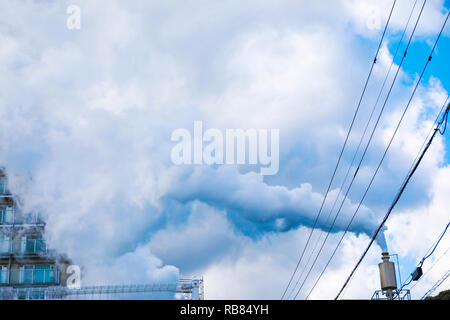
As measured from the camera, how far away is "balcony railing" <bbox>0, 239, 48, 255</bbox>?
49875mm

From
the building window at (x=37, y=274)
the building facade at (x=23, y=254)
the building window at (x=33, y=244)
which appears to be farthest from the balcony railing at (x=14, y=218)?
the building window at (x=37, y=274)

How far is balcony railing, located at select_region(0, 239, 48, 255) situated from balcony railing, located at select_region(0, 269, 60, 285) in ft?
5.16

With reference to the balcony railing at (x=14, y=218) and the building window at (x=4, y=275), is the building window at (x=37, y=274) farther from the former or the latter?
the balcony railing at (x=14, y=218)

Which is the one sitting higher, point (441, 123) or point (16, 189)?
point (16, 189)

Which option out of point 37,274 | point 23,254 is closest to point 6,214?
point 23,254

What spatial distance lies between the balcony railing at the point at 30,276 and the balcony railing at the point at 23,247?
1.57 metres

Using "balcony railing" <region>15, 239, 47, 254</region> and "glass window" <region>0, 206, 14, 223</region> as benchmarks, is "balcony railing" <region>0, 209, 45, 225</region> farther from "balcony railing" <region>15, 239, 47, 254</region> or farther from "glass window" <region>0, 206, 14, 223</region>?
"balcony railing" <region>15, 239, 47, 254</region>

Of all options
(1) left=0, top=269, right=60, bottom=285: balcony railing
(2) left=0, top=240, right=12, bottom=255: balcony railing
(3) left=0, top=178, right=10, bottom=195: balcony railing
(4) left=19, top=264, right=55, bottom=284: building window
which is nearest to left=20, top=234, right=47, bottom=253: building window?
Answer: (2) left=0, top=240, right=12, bottom=255: balcony railing

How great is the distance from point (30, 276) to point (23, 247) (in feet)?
8.61
